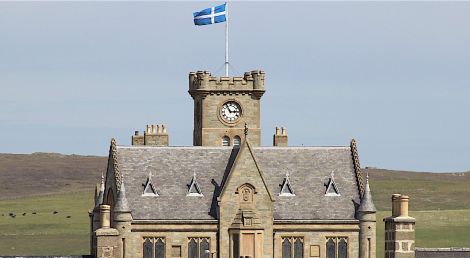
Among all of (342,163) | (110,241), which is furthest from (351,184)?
(110,241)

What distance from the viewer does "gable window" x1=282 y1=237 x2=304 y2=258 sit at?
121744mm

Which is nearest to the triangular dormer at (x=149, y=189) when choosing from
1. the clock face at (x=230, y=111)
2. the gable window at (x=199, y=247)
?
the gable window at (x=199, y=247)

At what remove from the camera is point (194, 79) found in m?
134

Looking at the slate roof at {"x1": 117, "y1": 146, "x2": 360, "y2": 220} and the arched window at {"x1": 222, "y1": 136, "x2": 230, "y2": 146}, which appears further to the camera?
the arched window at {"x1": 222, "y1": 136, "x2": 230, "y2": 146}

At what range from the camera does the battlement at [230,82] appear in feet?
435

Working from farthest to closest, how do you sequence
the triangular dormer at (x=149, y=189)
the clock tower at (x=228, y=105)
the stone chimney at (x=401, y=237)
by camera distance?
the clock tower at (x=228, y=105) → the triangular dormer at (x=149, y=189) → the stone chimney at (x=401, y=237)

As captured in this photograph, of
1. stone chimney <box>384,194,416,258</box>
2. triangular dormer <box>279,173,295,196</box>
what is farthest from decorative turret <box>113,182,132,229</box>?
stone chimney <box>384,194,416,258</box>

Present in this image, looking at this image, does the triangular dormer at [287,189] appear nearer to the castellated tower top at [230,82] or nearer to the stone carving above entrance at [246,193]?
the stone carving above entrance at [246,193]

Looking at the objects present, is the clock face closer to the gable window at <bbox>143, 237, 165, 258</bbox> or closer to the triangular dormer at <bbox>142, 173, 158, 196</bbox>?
the triangular dormer at <bbox>142, 173, 158, 196</bbox>

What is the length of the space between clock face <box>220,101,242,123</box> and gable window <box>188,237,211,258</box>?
46.0 feet

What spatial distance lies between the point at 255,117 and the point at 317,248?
14.4 metres

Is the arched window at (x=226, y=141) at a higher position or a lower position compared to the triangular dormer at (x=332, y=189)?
higher

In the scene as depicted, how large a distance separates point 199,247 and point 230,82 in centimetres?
1642

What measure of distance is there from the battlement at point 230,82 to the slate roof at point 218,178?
8535 millimetres
